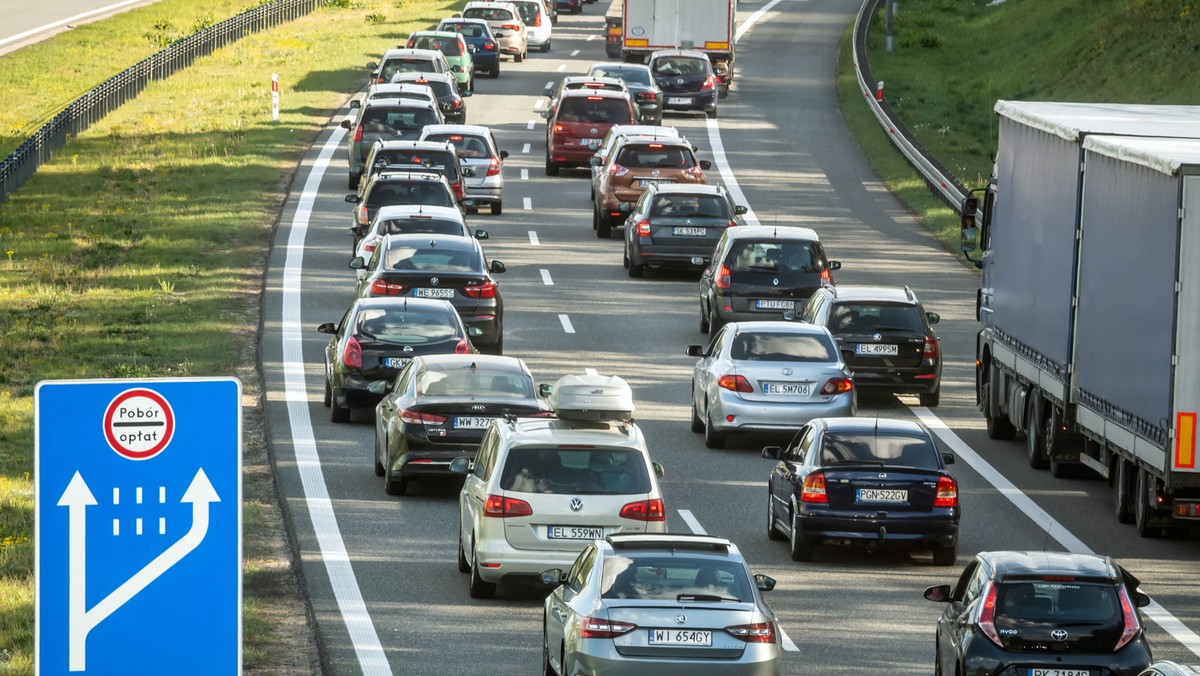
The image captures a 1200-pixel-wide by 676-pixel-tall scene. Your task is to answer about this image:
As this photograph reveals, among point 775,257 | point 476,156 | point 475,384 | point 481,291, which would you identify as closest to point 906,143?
point 476,156

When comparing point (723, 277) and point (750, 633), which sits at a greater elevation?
point (750, 633)

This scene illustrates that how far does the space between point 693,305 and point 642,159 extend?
19.1ft

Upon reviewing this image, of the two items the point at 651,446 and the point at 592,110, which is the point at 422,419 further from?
the point at 592,110

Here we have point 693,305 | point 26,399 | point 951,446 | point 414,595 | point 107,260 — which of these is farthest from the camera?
point 107,260

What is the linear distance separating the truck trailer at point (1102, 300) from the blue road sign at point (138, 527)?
14.8m

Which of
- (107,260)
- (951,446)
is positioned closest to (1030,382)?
(951,446)

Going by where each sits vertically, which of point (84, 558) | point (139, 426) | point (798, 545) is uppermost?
point (139, 426)

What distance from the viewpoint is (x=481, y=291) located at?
2991 cm

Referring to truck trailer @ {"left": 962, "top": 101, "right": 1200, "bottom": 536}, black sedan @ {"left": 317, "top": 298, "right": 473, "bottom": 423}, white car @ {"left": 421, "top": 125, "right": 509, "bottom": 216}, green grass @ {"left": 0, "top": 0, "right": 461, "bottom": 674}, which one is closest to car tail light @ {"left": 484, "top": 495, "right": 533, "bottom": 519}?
green grass @ {"left": 0, "top": 0, "right": 461, "bottom": 674}

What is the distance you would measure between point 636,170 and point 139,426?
35.6 meters

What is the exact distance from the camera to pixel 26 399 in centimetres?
2903

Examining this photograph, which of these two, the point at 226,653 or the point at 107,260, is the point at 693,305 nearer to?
the point at 107,260

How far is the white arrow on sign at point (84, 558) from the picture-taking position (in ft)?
18.6

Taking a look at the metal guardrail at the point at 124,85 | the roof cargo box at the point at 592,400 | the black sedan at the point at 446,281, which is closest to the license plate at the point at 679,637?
the roof cargo box at the point at 592,400
